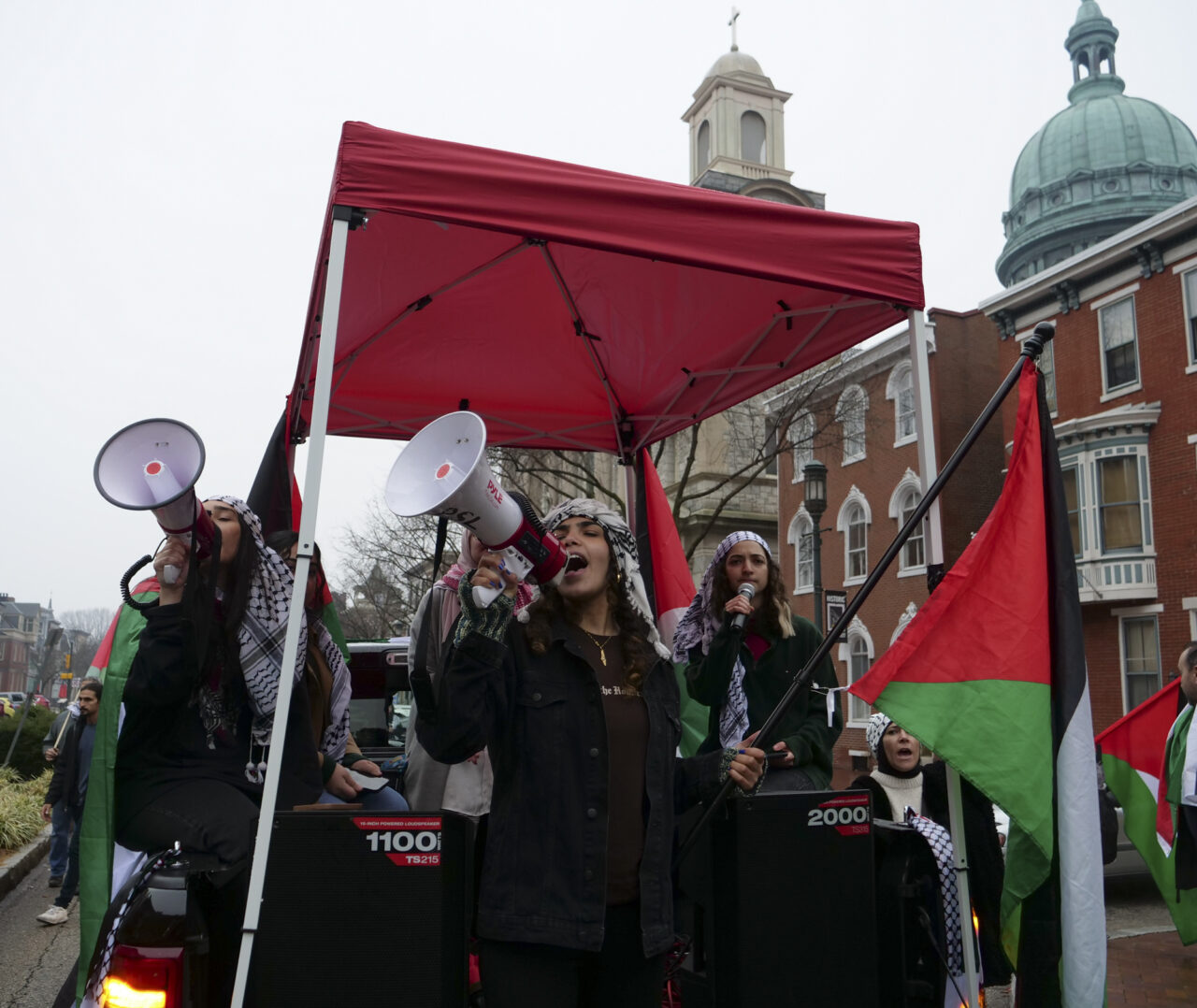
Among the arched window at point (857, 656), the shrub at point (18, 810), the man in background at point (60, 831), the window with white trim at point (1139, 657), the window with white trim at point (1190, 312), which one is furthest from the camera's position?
the arched window at point (857, 656)

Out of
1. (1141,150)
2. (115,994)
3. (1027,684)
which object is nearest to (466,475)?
(115,994)

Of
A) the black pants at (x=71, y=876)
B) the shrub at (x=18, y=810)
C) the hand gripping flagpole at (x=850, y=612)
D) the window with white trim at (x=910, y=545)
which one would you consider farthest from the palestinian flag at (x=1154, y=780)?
the window with white trim at (x=910, y=545)

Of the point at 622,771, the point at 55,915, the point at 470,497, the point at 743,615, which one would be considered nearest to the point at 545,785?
the point at 622,771

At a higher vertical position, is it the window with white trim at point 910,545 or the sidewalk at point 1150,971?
the window with white trim at point 910,545

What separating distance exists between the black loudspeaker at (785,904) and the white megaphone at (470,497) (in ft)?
3.47

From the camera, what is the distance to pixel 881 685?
3527mm

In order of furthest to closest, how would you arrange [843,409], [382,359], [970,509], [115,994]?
[970,509] → [843,409] → [382,359] → [115,994]

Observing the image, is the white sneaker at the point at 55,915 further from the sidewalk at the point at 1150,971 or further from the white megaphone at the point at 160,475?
the sidewalk at the point at 1150,971

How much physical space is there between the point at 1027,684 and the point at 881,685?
490 millimetres

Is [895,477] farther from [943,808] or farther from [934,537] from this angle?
[934,537]

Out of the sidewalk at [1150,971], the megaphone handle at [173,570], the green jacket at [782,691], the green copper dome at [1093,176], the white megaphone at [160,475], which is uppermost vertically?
the green copper dome at [1093,176]

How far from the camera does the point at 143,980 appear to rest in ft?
8.05

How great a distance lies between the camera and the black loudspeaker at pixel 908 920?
335 centimetres

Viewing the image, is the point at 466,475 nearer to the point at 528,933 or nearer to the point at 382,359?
the point at 528,933
